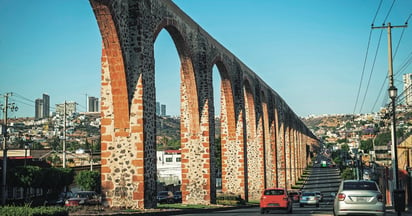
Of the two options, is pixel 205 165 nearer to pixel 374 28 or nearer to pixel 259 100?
pixel 374 28

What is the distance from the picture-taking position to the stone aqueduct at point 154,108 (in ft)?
59.0

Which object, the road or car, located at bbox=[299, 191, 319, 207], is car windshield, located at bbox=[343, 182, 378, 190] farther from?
car, located at bbox=[299, 191, 319, 207]

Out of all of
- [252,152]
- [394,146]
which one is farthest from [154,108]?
[252,152]

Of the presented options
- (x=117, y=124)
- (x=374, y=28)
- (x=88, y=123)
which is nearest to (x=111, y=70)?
(x=117, y=124)

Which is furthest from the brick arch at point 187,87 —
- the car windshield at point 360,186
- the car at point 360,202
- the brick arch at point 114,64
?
the car at point 360,202

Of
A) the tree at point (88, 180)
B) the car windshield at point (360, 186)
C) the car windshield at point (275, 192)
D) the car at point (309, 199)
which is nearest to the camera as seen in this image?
the car windshield at point (360, 186)

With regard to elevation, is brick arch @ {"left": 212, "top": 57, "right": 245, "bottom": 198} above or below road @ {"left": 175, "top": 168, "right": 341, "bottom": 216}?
above

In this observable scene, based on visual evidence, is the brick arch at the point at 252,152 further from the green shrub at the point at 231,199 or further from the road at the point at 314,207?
the green shrub at the point at 231,199

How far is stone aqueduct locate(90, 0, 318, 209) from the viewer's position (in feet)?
59.0

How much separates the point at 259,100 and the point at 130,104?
955 inches

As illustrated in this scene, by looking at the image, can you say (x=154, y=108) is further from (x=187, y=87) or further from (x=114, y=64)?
(x=187, y=87)

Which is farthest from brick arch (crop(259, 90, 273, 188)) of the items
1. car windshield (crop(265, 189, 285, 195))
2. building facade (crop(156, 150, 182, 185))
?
building facade (crop(156, 150, 182, 185))

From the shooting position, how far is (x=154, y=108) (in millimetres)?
19594

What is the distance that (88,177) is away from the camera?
2272 inches
